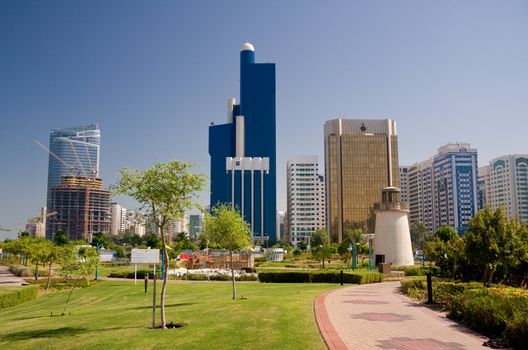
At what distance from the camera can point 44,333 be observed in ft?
51.6

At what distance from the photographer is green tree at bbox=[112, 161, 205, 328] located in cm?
1571

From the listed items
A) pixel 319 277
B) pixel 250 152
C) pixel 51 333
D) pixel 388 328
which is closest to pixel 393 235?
pixel 319 277

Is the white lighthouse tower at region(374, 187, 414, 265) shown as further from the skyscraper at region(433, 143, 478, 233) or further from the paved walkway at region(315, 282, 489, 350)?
the skyscraper at region(433, 143, 478, 233)

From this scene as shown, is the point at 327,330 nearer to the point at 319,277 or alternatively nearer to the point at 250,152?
the point at 319,277

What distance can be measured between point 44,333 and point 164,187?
6741mm

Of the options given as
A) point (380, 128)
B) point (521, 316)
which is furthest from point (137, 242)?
point (521, 316)

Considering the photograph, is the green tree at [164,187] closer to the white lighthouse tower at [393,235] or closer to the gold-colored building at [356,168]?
the white lighthouse tower at [393,235]

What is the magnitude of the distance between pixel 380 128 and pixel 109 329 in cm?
16807

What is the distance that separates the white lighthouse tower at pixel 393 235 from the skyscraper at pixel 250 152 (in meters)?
122

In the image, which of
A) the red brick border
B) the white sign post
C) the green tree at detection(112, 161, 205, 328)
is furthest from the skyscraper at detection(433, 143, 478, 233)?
the green tree at detection(112, 161, 205, 328)

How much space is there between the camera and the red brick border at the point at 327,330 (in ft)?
A: 40.7

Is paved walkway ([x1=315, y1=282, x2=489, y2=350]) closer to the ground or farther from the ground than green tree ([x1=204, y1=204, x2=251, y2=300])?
closer to the ground

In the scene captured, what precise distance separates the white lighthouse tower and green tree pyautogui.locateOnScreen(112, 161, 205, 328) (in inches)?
1740

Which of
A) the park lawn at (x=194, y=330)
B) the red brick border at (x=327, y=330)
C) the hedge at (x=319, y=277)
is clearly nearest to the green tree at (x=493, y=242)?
the park lawn at (x=194, y=330)
